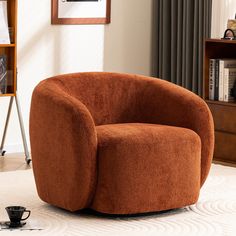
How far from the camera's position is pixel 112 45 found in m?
6.49

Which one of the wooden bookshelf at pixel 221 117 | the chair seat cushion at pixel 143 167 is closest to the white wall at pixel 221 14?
the wooden bookshelf at pixel 221 117

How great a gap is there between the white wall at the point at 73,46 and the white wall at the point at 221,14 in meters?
0.72

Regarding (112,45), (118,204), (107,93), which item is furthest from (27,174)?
(112,45)

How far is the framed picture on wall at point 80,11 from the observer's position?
6.05m

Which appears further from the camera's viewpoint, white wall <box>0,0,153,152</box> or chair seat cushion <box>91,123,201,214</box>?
white wall <box>0,0,153,152</box>

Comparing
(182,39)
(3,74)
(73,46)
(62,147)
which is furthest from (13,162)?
(182,39)

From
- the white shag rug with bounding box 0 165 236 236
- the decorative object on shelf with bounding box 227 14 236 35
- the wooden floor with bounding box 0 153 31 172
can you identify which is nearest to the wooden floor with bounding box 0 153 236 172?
the wooden floor with bounding box 0 153 31 172

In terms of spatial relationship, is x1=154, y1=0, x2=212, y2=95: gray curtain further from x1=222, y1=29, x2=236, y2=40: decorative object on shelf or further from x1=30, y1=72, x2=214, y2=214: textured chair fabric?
x1=30, y1=72, x2=214, y2=214: textured chair fabric

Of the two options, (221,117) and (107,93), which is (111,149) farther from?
(221,117)

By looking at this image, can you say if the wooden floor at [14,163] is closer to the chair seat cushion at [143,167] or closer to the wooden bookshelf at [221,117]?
the wooden bookshelf at [221,117]

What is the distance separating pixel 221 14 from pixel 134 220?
2.76m

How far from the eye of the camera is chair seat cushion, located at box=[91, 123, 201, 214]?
3.78m

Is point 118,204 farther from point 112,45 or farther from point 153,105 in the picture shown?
point 112,45

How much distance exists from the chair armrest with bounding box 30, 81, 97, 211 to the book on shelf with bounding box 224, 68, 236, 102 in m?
1.92
